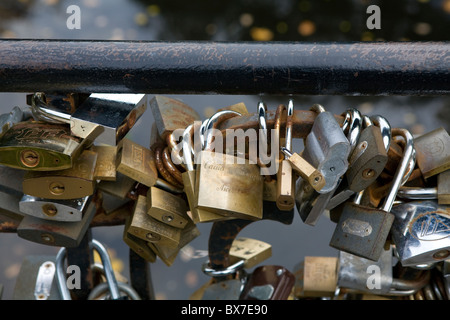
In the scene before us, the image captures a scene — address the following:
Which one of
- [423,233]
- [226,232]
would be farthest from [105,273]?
[423,233]

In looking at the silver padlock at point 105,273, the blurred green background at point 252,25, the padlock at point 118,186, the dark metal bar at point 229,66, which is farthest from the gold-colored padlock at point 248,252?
the blurred green background at point 252,25

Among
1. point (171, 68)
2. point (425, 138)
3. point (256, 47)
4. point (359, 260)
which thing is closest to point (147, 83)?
point (171, 68)

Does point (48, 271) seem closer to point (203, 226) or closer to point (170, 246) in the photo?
point (170, 246)

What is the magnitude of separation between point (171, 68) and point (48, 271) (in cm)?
89

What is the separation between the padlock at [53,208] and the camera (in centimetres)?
148

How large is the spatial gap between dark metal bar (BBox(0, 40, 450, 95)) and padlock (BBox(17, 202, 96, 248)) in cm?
42

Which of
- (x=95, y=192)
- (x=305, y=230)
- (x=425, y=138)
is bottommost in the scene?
(x=305, y=230)

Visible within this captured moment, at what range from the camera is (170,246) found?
1565 millimetres

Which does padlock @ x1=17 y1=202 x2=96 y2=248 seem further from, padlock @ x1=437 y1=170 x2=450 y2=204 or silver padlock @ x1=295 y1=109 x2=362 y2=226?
padlock @ x1=437 y1=170 x2=450 y2=204

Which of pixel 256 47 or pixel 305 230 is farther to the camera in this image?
pixel 305 230

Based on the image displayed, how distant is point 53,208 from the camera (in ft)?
4.89

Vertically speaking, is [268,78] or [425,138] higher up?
[268,78]

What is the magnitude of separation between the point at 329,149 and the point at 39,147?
20.1 inches

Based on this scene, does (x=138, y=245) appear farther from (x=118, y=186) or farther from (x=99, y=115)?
(x=99, y=115)
